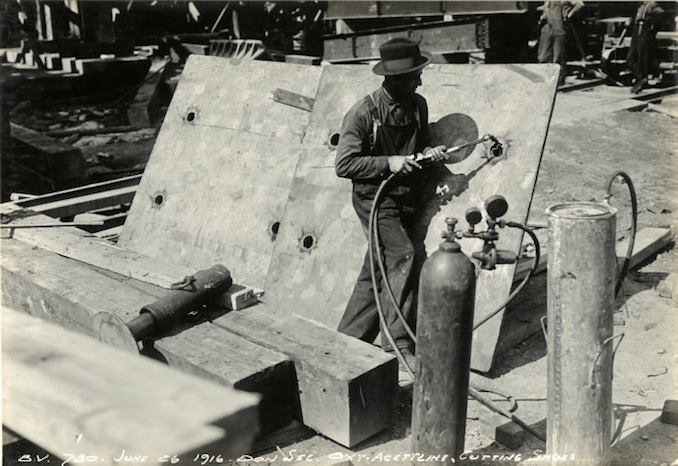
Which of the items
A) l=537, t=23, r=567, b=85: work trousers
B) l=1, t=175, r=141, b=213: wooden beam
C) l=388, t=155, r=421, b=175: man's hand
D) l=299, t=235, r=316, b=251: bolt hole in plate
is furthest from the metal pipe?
l=537, t=23, r=567, b=85: work trousers

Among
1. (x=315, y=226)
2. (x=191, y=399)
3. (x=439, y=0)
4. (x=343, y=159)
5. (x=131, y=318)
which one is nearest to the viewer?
(x=191, y=399)

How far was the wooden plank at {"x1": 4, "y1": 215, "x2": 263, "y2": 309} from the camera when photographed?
14.3 ft

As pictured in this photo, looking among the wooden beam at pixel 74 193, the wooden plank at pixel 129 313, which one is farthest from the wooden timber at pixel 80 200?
the wooden plank at pixel 129 313

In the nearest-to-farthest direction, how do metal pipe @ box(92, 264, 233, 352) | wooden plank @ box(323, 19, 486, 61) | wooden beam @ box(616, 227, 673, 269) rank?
metal pipe @ box(92, 264, 233, 352) → wooden beam @ box(616, 227, 673, 269) → wooden plank @ box(323, 19, 486, 61)

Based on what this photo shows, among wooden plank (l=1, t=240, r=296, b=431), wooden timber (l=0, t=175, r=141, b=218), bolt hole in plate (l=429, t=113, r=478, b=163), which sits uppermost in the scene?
bolt hole in plate (l=429, t=113, r=478, b=163)

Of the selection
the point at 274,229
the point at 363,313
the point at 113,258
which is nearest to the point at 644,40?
the point at 274,229

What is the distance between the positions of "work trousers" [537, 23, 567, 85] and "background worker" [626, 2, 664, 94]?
131cm

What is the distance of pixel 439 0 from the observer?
13.3 metres

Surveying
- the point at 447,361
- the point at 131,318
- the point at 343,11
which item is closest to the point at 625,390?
the point at 447,361

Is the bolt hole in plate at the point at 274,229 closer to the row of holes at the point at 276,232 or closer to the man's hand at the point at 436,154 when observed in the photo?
the row of holes at the point at 276,232

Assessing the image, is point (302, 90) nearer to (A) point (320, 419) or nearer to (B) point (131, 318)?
(B) point (131, 318)

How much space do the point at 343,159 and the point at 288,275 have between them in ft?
3.54

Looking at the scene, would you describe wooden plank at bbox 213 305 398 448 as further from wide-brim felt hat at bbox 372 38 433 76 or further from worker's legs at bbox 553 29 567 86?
worker's legs at bbox 553 29 567 86

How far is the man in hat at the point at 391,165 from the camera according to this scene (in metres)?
4.34
